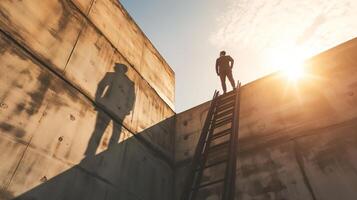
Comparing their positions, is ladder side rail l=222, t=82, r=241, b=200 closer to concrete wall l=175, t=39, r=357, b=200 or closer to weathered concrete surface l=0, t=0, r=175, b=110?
concrete wall l=175, t=39, r=357, b=200

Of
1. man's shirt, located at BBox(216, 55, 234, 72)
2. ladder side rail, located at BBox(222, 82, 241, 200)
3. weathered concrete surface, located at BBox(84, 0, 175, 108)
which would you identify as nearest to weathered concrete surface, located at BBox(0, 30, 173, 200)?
weathered concrete surface, located at BBox(84, 0, 175, 108)

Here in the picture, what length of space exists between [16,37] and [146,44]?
14.0 ft

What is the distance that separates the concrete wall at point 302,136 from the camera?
4.33 metres

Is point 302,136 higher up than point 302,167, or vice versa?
point 302,136

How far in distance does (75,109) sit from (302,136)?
14.3 feet

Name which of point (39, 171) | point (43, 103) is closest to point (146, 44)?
point (43, 103)

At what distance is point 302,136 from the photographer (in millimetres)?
4969

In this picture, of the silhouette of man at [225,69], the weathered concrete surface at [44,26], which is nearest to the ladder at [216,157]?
the silhouette of man at [225,69]

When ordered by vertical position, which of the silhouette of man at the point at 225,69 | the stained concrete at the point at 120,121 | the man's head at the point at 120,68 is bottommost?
the stained concrete at the point at 120,121

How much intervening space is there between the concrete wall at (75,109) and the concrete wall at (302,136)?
164cm

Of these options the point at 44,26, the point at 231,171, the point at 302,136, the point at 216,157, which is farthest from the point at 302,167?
the point at 44,26

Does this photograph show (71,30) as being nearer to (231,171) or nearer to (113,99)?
(113,99)

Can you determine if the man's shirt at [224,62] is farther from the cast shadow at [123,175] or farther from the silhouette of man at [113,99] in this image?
the silhouette of man at [113,99]

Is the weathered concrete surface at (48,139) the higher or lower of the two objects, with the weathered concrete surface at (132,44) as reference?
lower
